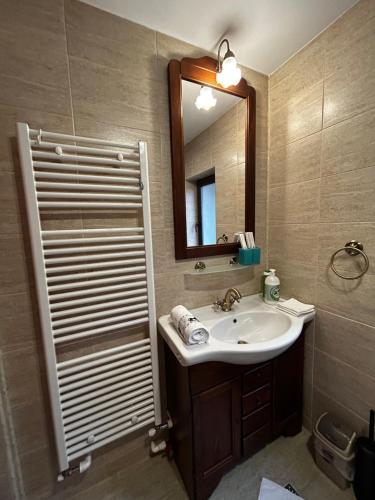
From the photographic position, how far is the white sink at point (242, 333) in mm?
854

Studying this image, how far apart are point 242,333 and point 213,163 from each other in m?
1.03

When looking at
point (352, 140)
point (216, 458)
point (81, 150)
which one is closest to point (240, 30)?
point (352, 140)

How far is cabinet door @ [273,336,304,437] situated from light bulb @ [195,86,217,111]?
1.48 meters

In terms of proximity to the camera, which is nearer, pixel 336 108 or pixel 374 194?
pixel 374 194

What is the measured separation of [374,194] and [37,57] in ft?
5.07

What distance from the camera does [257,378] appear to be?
108 cm

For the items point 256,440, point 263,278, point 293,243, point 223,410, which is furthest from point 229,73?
point 256,440

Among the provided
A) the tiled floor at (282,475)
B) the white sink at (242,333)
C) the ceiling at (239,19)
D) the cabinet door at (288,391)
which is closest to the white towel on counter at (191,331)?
the white sink at (242,333)

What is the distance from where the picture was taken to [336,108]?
40.2 inches

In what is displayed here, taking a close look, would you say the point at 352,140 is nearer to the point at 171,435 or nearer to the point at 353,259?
the point at 353,259

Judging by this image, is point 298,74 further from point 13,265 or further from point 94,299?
point 13,265

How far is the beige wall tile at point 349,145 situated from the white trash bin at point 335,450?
1364mm

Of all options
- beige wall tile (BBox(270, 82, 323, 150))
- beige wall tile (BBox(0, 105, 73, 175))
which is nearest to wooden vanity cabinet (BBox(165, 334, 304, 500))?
beige wall tile (BBox(0, 105, 73, 175))

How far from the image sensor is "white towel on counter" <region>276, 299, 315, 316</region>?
116cm
